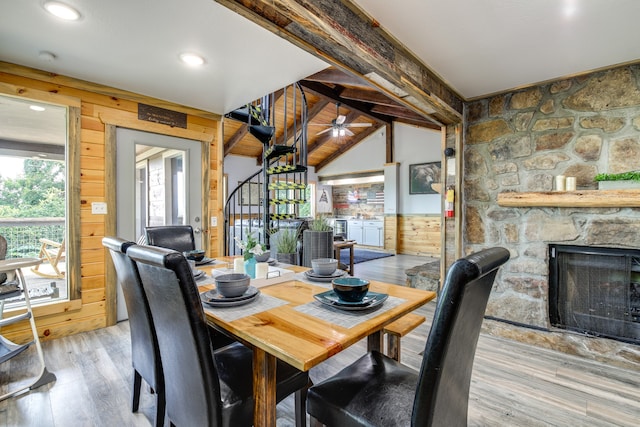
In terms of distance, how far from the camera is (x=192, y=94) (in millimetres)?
3070

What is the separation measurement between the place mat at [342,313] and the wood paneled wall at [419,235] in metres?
6.41

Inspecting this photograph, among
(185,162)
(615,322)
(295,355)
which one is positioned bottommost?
(615,322)

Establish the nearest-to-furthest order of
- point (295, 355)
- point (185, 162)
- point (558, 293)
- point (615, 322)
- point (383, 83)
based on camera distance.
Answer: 1. point (295, 355)
2. point (383, 83)
3. point (615, 322)
4. point (558, 293)
5. point (185, 162)

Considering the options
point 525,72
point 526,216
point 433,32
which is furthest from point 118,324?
point 525,72

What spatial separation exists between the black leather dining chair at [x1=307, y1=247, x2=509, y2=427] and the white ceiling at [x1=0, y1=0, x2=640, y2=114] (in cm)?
150

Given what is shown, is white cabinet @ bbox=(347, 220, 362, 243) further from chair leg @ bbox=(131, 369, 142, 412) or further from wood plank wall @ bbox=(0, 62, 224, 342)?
chair leg @ bbox=(131, 369, 142, 412)

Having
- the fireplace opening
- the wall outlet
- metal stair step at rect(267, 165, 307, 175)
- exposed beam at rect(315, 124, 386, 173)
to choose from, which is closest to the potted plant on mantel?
the fireplace opening

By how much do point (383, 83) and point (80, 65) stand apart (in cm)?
242

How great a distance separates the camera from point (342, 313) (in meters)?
1.17

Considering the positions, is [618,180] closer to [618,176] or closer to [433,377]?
[618,176]

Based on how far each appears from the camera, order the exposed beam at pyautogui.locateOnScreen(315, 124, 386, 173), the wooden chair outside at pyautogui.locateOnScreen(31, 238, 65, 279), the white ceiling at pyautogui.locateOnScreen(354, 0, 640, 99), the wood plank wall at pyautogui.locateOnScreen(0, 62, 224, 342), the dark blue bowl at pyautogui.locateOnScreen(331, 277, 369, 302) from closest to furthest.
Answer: the dark blue bowl at pyautogui.locateOnScreen(331, 277, 369, 302) → the white ceiling at pyautogui.locateOnScreen(354, 0, 640, 99) → the wood plank wall at pyautogui.locateOnScreen(0, 62, 224, 342) → the wooden chair outside at pyautogui.locateOnScreen(31, 238, 65, 279) → the exposed beam at pyautogui.locateOnScreen(315, 124, 386, 173)

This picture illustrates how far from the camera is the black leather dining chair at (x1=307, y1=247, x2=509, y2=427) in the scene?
30.3 inches

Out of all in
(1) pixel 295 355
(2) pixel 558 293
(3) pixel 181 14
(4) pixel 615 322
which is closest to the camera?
(1) pixel 295 355

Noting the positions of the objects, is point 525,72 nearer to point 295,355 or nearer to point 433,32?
point 433,32
